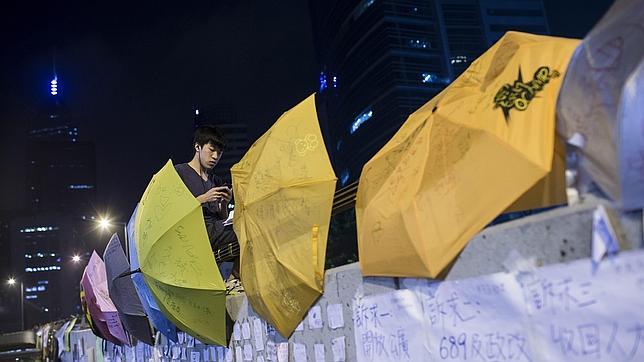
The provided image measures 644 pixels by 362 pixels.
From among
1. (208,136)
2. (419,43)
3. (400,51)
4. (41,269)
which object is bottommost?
(208,136)

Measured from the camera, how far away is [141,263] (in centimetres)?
559

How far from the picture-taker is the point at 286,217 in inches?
174

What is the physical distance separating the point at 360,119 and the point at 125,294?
→ 3738 inches

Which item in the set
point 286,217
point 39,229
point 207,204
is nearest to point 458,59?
point 39,229

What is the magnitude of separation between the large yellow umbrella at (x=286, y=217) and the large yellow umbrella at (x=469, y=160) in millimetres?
690

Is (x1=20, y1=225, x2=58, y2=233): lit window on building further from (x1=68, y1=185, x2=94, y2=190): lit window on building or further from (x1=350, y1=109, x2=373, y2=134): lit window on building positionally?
(x1=350, y1=109, x2=373, y2=134): lit window on building

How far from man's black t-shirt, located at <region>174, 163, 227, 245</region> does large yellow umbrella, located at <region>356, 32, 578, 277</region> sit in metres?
2.84

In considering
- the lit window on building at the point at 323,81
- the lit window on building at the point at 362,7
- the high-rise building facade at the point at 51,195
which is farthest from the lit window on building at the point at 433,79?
the high-rise building facade at the point at 51,195

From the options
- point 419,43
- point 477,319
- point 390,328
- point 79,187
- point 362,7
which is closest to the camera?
point 477,319

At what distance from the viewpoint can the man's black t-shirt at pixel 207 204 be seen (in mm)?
6098

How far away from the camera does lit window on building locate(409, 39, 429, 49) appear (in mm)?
97150

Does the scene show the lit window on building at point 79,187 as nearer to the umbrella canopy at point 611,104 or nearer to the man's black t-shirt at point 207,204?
the man's black t-shirt at point 207,204

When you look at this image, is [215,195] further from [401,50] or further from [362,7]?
[362,7]

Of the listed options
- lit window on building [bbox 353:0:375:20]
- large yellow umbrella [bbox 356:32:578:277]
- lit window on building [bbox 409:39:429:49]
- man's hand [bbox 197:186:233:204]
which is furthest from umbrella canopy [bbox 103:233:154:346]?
lit window on building [bbox 353:0:375:20]
